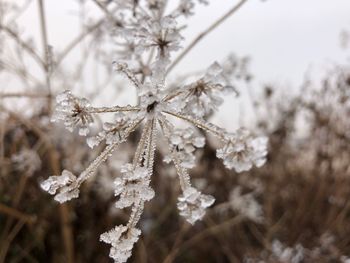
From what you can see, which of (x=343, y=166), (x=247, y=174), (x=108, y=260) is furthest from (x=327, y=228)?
(x=108, y=260)

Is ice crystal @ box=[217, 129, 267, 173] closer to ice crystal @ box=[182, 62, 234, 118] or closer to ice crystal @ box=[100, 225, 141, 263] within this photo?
ice crystal @ box=[182, 62, 234, 118]

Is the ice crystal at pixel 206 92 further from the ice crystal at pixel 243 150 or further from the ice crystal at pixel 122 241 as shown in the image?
the ice crystal at pixel 122 241

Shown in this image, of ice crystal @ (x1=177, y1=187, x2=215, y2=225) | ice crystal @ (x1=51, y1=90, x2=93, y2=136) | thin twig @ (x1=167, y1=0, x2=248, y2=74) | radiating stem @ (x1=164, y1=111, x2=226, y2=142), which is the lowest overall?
ice crystal @ (x1=177, y1=187, x2=215, y2=225)

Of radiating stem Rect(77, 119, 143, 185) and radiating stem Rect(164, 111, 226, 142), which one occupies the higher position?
radiating stem Rect(164, 111, 226, 142)

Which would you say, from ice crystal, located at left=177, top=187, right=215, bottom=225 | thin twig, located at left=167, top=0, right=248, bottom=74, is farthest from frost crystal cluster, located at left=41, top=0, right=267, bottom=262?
thin twig, located at left=167, top=0, right=248, bottom=74

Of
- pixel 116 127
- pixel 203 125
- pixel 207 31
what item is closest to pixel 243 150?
pixel 203 125

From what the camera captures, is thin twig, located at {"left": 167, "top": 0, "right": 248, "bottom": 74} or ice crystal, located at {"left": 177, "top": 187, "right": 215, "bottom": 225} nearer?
ice crystal, located at {"left": 177, "top": 187, "right": 215, "bottom": 225}

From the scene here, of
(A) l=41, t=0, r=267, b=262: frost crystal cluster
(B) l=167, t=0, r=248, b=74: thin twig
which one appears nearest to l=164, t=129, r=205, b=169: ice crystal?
(A) l=41, t=0, r=267, b=262: frost crystal cluster

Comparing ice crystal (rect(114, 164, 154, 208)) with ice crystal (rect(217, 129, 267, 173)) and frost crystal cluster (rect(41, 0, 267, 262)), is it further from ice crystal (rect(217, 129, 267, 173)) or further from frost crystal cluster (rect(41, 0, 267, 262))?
ice crystal (rect(217, 129, 267, 173))

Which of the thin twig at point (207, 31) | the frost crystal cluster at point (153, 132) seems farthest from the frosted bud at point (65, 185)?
the thin twig at point (207, 31)
